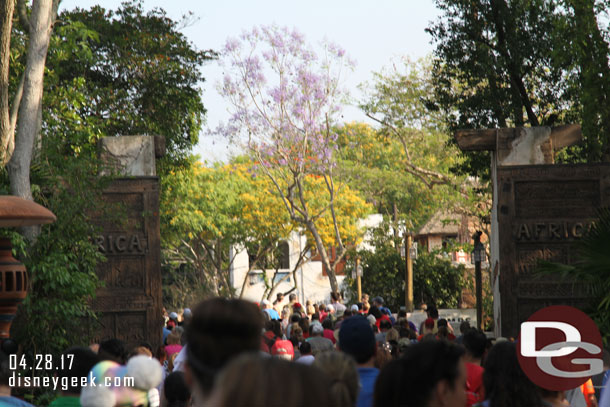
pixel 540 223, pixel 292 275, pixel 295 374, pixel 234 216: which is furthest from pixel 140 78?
pixel 292 275

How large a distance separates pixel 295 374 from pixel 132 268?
45.6 ft

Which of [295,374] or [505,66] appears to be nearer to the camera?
[295,374]

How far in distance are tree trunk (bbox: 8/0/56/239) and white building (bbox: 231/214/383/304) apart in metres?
40.4

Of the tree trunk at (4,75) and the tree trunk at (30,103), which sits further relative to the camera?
the tree trunk at (4,75)

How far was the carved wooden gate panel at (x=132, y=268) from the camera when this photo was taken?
16.0m

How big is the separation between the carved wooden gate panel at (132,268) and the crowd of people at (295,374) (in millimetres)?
8250

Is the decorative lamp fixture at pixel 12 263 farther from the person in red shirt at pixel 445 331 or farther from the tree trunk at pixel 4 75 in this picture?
the person in red shirt at pixel 445 331

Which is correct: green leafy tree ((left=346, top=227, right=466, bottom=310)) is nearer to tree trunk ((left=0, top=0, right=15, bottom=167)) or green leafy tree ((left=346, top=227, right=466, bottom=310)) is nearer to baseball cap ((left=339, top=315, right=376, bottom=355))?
tree trunk ((left=0, top=0, right=15, bottom=167))

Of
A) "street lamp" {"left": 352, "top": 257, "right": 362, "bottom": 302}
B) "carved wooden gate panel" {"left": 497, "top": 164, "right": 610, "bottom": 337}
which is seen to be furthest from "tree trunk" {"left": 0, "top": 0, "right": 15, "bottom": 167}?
"street lamp" {"left": 352, "top": 257, "right": 362, "bottom": 302}

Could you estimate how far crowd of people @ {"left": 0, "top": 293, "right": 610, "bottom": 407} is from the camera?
2568 millimetres

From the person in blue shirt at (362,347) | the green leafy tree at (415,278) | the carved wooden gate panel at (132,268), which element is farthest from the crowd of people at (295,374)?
the green leafy tree at (415,278)

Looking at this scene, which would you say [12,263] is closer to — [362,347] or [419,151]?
[362,347]

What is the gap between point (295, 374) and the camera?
8.48 feet

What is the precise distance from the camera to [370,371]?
19.2 ft
